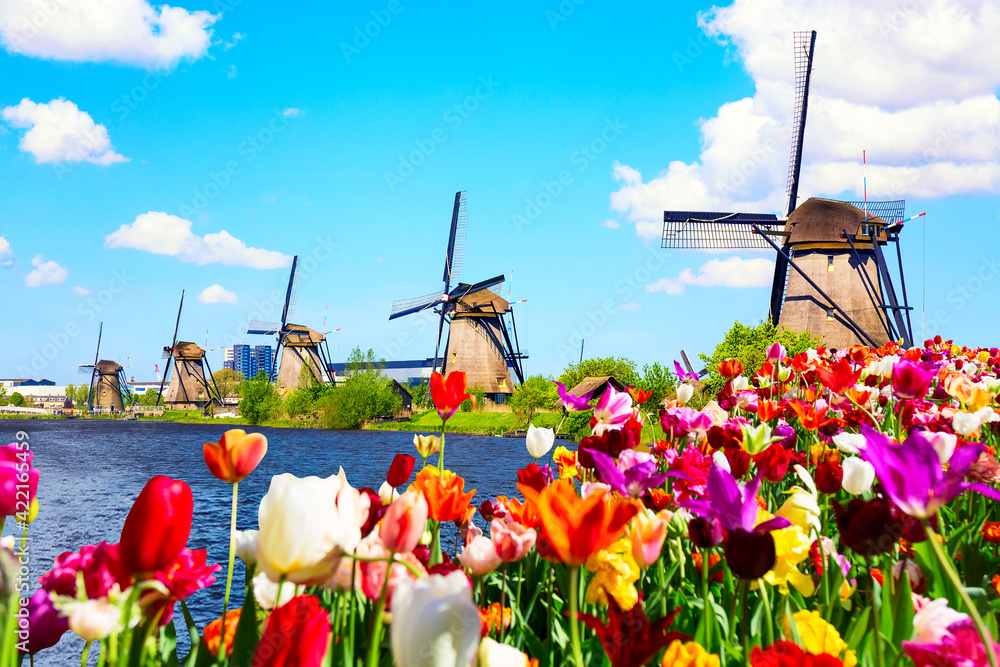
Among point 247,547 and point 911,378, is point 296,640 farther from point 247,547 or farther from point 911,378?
point 911,378

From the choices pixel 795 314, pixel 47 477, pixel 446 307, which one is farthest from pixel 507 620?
pixel 446 307

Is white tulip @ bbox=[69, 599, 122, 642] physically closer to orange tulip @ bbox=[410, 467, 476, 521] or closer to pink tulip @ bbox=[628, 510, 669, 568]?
orange tulip @ bbox=[410, 467, 476, 521]

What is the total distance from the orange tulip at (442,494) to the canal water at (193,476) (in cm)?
82

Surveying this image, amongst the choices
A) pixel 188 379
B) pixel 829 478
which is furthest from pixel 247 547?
pixel 188 379

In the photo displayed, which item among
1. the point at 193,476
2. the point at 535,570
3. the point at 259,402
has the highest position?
the point at 535,570

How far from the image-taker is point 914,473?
36.8 inches

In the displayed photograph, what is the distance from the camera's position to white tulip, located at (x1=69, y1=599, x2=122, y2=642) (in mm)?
884

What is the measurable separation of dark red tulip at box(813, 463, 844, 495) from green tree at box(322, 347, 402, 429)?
127ft

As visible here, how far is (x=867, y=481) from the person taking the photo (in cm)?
159

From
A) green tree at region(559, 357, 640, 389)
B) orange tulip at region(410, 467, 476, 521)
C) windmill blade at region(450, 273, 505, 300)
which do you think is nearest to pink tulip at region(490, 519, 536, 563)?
orange tulip at region(410, 467, 476, 521)

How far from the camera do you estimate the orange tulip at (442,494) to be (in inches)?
59.0

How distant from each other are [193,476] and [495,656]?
18.3 meters

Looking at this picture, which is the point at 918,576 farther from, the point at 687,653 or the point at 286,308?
the point at 286,308

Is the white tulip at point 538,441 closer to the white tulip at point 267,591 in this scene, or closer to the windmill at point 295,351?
the white tulip at point 267,591
